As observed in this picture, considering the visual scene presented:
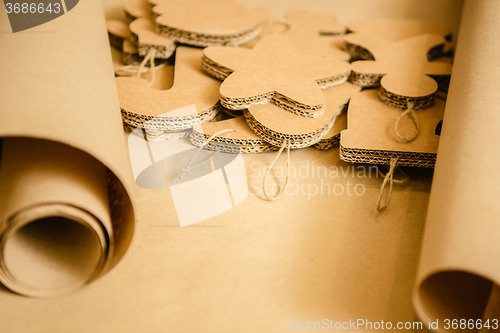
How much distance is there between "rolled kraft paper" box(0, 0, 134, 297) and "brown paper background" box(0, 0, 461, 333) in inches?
2.0

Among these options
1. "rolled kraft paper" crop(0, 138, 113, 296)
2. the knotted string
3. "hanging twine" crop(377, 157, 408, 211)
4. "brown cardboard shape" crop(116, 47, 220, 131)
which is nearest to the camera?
"rolled kraft paper" crop(0, 138, 113, 296)

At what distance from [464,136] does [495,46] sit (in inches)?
12.4

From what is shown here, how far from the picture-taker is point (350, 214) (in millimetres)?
978

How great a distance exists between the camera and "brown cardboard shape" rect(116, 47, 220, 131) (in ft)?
3.57

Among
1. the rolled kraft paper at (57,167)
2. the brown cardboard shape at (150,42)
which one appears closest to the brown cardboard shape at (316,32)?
the brown cardboard shape at (150,42)

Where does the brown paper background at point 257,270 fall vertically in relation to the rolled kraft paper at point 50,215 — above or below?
below

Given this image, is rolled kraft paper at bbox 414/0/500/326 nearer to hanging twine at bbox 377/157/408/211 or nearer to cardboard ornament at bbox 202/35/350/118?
hanging twine at bbox 377/157/408/211

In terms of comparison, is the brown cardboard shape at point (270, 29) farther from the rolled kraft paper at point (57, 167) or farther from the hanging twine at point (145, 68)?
the rolled kraft paper at point (57, 167)

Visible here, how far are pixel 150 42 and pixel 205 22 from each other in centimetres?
17

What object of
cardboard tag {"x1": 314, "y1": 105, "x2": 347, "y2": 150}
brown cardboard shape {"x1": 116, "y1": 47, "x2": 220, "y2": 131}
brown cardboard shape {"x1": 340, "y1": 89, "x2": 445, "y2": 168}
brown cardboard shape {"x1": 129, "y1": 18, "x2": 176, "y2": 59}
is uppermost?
brown cardboard shape {"x1": 129, "y1": 18, "x2": 176, "y2": 59}

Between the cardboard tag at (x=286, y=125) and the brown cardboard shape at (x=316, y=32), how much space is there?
0.34m

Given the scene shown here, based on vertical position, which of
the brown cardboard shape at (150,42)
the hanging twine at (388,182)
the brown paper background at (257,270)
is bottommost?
the brown paper background at (257,270)

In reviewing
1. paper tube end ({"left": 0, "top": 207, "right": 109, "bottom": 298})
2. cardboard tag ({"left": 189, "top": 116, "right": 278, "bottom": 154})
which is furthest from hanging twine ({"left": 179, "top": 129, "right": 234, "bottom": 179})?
paper tube end ({"left": 0, "top": 207, "right": 109, "bottom": 298})

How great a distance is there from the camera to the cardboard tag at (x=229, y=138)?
1076 mm
